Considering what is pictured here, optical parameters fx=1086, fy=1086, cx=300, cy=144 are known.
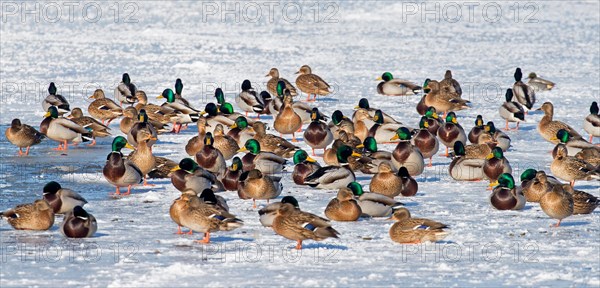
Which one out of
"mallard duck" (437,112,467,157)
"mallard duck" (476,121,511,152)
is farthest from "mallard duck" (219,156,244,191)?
"mallard duck" (476,121,511,152)

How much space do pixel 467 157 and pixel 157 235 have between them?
4.94 m

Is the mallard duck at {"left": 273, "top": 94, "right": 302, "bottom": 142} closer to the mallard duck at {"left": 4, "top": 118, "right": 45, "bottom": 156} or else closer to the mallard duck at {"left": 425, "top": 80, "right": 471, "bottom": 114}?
the mallard duck at {"left": 425, "top": 80, "right": 471, "bottom": 114}

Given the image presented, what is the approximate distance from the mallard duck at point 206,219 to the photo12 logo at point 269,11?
69.2 ft

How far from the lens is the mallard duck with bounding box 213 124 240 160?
14.3m

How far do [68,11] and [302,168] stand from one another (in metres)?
20.7

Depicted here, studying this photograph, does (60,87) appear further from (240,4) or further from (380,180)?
(240,4)

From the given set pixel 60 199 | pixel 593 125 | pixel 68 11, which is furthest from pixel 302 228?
pixel 68 11

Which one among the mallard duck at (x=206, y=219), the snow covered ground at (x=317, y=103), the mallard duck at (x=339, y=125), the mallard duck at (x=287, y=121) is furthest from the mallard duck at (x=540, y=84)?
the mallard duck at (x=206, y=219)

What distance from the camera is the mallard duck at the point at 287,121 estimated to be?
1600cm

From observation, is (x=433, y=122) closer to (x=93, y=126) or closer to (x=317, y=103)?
(x=317, y=103)

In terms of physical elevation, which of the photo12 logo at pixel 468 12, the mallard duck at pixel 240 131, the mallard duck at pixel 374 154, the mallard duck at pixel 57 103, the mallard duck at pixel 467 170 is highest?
the photo12 logo at pixel 468 12

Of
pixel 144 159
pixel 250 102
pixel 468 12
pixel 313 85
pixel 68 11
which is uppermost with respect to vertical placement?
pixel 68 11

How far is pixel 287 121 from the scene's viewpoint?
1599cm

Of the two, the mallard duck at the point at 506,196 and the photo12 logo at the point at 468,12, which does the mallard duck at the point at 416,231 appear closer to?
the mallard duck at the point at 506,196
